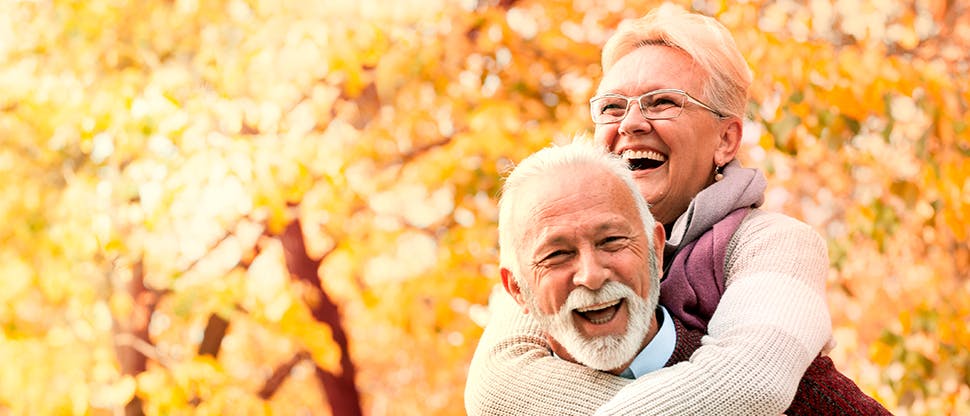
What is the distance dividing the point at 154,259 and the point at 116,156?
541mm

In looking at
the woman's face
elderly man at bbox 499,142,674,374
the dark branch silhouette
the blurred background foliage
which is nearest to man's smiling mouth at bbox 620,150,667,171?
the woman's face

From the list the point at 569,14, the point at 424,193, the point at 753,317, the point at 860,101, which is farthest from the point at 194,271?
the point at 753,317

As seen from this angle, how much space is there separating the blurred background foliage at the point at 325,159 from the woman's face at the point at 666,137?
2.21 m

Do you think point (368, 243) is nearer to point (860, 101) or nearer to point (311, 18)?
point (311, 18)

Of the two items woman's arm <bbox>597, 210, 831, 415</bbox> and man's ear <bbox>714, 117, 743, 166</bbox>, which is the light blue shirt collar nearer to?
woman's arm <bbox>597, 210, 831, 415</bbox>

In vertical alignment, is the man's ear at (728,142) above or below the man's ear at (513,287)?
above

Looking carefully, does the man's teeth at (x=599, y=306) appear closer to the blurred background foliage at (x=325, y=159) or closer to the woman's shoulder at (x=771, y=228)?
the woman's shoulder at (x=771, y=228)

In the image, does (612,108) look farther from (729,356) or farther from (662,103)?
(729,356)

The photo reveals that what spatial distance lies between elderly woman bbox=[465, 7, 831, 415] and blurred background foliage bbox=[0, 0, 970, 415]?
2187 mm

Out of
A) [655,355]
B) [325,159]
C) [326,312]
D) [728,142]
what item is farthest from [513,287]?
[326,312]

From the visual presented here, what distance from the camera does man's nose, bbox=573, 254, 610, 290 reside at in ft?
4.90

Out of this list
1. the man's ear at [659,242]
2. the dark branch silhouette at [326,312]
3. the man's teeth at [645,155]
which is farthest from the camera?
the dark branch silhouette at [326,312]

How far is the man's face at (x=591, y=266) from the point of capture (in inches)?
59.6

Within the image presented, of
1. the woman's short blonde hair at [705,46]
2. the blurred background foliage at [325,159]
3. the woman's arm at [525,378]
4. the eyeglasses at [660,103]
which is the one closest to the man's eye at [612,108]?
the eyeglasses at [660,103]
